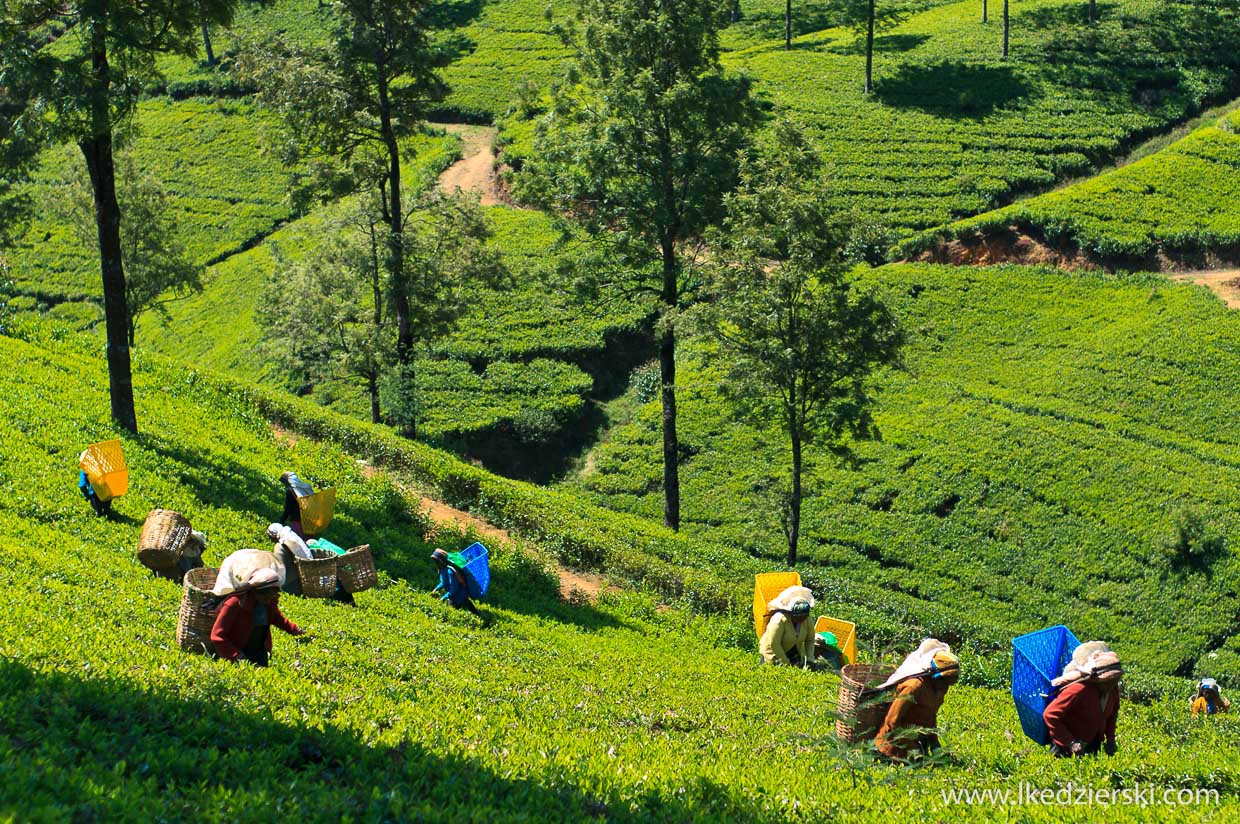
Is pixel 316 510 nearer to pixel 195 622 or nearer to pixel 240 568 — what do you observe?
pixel 195 622

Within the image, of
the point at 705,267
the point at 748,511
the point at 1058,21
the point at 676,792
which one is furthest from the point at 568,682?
the point at 1058,21

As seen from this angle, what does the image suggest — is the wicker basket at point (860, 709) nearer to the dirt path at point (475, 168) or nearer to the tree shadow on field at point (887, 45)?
the dirt path at point (475, 168)

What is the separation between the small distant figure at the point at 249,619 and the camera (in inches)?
383

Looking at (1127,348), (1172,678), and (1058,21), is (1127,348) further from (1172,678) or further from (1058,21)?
(1058,21)

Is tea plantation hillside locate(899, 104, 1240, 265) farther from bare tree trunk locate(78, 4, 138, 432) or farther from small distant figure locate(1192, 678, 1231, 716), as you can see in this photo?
bare tree trunk locate(78, 4, 138, 432)

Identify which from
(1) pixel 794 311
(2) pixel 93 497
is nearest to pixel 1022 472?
A: (1) pixel 794 311

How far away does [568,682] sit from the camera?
530 inches

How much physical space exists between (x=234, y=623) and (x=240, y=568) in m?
0.61

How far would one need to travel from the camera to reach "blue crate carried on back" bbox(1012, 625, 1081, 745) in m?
10.4

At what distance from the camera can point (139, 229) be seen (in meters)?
41.0

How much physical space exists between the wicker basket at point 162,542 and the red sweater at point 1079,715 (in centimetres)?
1090

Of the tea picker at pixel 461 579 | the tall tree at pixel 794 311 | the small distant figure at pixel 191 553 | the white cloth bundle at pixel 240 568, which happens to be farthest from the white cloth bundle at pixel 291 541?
the tall tree at pixel 794 311

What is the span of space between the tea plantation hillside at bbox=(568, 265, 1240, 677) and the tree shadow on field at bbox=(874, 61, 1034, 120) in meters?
20.1

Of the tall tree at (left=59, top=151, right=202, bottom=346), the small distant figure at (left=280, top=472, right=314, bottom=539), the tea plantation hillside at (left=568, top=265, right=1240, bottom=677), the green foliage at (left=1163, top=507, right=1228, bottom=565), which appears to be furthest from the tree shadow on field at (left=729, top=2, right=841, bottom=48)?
the small distant figure at (left=280, top=472, right=314, bottom=539)
